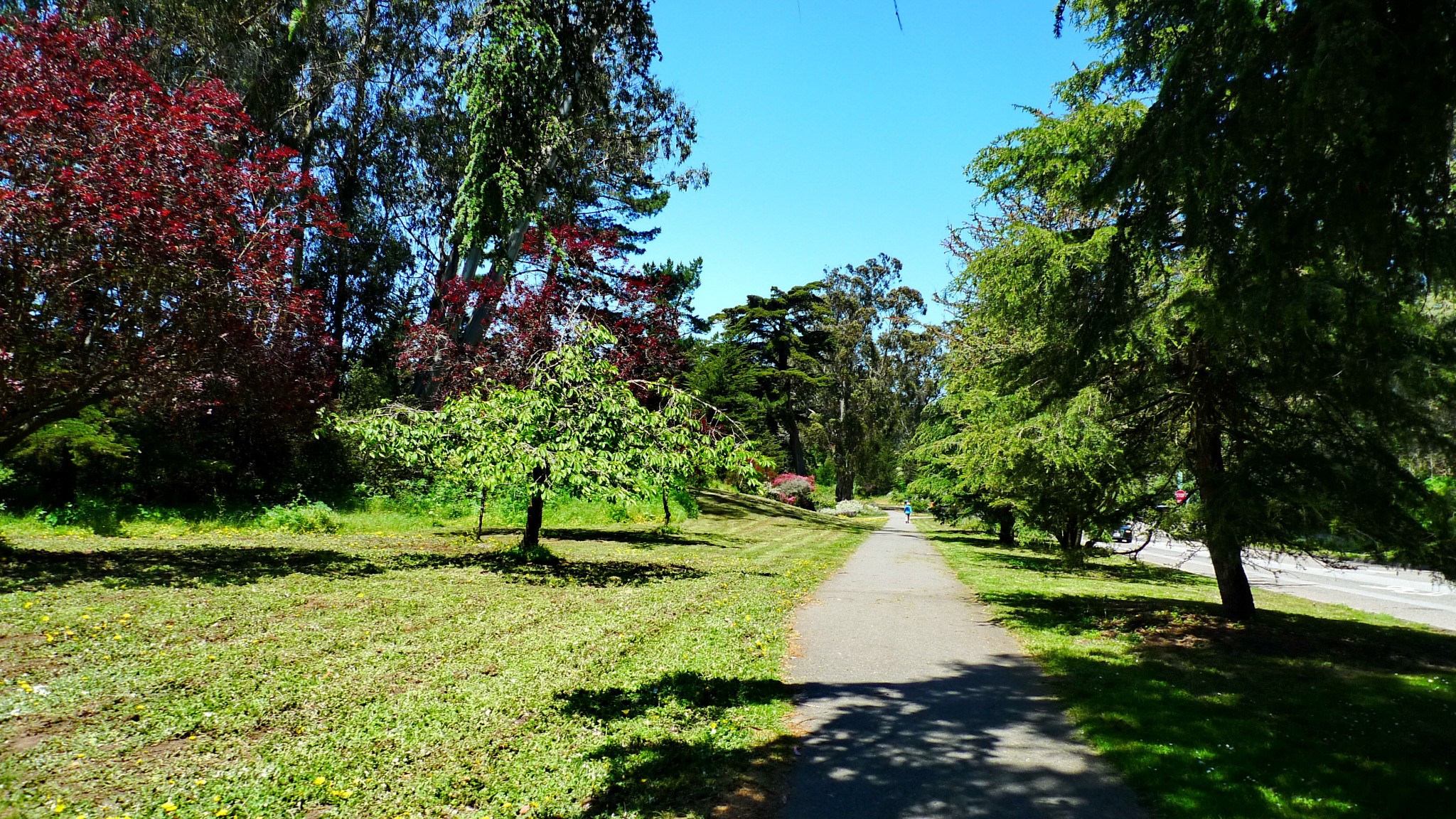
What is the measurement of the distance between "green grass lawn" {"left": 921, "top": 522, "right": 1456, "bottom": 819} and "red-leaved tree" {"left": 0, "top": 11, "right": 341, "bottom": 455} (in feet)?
35.1

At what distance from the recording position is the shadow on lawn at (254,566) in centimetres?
848

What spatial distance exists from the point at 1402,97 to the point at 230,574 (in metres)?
11.9

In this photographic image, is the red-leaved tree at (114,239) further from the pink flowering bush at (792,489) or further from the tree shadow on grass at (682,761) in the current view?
the pink flowering bush at (792,489)

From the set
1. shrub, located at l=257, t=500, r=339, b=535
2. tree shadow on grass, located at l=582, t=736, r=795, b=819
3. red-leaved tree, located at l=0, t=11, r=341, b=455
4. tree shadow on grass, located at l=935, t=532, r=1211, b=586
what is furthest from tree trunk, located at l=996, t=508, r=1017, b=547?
red-leaved tree, located at l=0, t=11, r=341, b=455

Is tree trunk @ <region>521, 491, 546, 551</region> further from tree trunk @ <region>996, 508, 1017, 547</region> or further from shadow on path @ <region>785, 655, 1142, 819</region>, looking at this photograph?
tree trunk @ <region>996, 508, 1017, 547</region>

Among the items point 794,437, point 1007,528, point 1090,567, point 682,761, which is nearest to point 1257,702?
point 682,761

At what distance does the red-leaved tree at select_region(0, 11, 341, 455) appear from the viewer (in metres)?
7.89

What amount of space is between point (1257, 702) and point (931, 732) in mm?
3094

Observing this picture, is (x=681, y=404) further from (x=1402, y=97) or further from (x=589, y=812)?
(x=1402, y=97)

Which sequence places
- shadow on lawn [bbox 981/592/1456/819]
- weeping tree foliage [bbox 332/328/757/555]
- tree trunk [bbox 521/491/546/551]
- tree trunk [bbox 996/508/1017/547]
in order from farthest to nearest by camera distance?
tree trunk [bbox 996/508/1017/547] → tree trunk [bbox 521/491/546/551] → weeping tree foliage [bbox 332/328/757/555] → shadow on lawn [bbox 981/592/1456/819]

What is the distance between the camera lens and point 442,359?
14.0 m

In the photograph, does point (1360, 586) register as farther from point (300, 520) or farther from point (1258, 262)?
point (300, 520)

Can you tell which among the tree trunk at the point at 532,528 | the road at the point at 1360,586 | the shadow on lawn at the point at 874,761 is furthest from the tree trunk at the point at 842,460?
the shadow on lawn at the point at 874,761

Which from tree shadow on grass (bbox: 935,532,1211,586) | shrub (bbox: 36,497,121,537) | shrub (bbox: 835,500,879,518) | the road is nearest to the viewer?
the road
